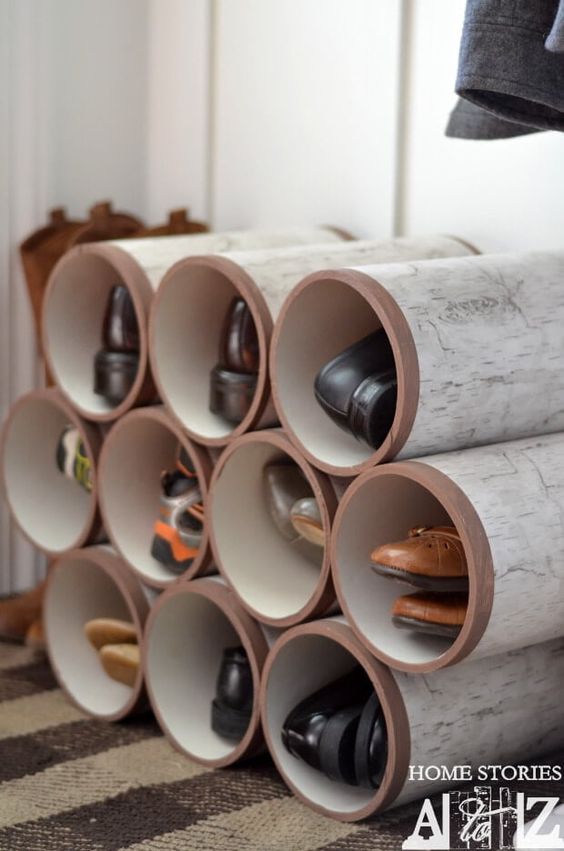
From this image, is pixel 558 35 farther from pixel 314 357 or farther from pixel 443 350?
pixel 314 357

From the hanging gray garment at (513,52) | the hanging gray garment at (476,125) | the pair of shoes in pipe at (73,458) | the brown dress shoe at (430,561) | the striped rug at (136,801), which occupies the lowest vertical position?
the striped rug at (136,801)

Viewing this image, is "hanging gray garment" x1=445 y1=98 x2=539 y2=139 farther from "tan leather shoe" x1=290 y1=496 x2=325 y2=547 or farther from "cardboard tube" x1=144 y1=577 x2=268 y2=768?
"cardboard tube" x1=144 y1=577 x2=268 y2=768

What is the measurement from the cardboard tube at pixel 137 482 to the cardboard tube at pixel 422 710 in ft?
0.76

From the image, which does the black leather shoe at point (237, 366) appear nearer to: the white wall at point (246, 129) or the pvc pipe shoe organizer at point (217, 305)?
the pvc pipe shoe organizer at point (217, 305)

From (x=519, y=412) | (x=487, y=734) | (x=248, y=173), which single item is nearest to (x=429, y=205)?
(x=248, y=173)

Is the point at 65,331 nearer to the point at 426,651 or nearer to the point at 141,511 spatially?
the point at 141,511

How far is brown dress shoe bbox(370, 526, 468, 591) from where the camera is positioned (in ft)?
3.93

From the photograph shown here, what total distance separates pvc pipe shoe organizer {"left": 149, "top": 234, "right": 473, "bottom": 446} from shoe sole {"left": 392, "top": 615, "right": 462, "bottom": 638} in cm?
32

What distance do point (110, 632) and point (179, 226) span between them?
0.73m

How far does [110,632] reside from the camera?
1644mm

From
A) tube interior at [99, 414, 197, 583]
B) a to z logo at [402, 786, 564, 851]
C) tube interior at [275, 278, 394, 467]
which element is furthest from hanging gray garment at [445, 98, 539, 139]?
a to z logo at [402, 786, 564, 851]

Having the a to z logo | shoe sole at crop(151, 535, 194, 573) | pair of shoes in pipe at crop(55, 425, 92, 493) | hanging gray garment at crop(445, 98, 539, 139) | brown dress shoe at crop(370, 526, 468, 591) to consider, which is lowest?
the a to z logo

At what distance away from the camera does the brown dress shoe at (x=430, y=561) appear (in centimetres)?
120

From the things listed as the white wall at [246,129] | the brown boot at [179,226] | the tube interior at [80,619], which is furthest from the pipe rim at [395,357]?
the brown boot at [179,226]
